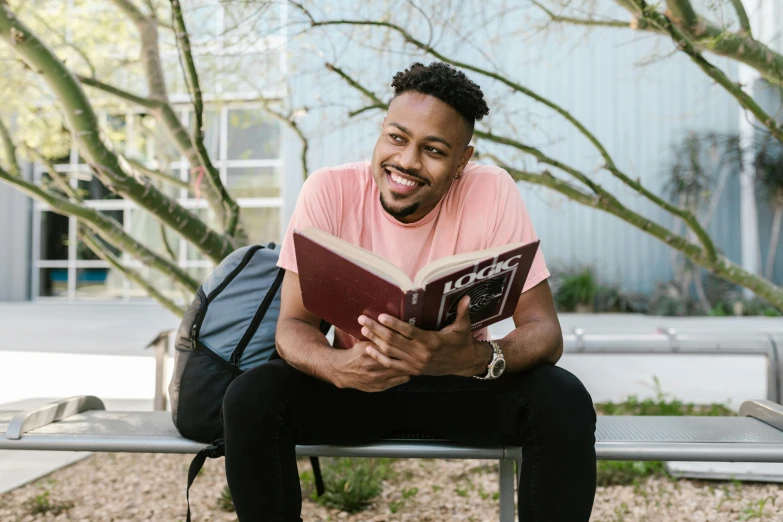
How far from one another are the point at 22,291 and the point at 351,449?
50.9 feet

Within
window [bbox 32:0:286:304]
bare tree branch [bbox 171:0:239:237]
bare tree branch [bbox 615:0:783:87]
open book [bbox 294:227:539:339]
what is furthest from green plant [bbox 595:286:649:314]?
open book [bbox 294:227:539:339]

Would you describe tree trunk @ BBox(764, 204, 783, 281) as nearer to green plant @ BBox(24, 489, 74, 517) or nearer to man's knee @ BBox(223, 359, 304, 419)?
green plant @ BBox(24, 489, 74, 517)

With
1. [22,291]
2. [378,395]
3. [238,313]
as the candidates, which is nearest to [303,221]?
[238,313]

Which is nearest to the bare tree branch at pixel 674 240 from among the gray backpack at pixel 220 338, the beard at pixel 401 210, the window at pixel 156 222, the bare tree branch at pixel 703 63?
the bare tree branch at pixel 703 63

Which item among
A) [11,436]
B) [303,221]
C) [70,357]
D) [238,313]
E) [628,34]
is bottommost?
[70,357]

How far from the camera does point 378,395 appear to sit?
6.46ft

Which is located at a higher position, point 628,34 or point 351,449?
point 628,34

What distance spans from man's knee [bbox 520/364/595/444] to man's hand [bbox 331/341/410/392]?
12.9 inches

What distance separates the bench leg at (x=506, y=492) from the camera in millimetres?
2143

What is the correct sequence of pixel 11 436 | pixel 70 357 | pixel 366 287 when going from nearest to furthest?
pixel 366 287 < pixel 11 436 < pixel 70 357

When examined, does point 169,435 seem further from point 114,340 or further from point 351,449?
point 114,340

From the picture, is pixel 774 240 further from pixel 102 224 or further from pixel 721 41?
pixel 102 224

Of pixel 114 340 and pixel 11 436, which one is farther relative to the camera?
pixel 114 340

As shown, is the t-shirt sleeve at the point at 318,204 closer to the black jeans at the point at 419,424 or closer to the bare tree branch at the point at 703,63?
the black jeans at the point at 419,424
